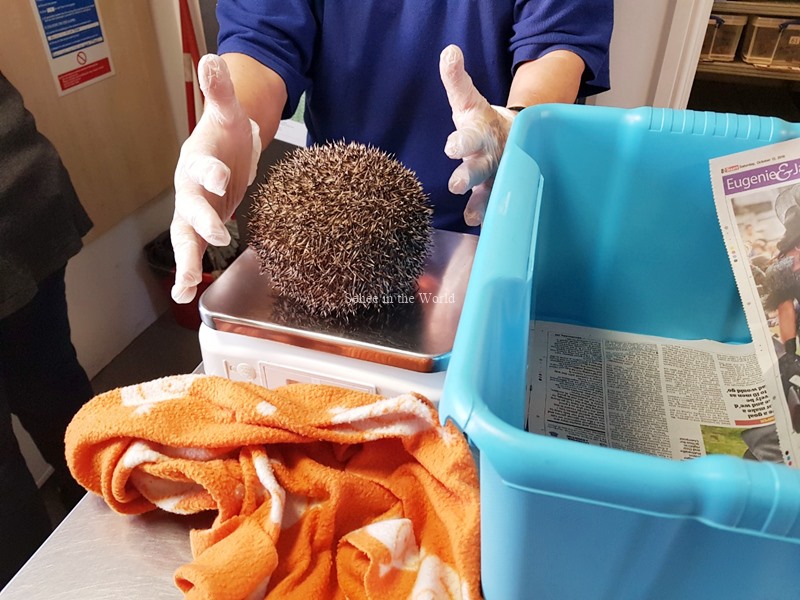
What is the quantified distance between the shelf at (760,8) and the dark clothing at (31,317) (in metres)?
2.01

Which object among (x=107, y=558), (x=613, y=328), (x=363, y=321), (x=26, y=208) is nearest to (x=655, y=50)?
(x=613, y=328)

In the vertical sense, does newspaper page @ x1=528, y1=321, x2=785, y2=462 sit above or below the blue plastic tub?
below

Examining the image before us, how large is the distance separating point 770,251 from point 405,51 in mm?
522

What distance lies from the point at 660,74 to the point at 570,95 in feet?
2.78

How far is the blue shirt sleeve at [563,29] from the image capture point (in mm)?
804

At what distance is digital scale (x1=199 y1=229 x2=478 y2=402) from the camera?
23.6 inches

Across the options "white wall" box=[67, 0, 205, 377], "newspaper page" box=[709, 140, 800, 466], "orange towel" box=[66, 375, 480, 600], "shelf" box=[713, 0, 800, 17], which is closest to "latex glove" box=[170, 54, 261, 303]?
"orange towel" box=[66, 375, 480, 600]

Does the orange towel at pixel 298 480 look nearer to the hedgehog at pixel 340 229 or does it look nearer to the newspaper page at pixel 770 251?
the hedgehog at pixel 340 229

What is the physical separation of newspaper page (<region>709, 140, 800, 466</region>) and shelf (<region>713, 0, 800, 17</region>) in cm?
176

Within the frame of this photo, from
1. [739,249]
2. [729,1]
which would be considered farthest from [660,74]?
[739,249]

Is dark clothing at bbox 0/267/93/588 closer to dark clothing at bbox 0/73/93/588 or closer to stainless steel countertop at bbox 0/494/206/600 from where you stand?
dark clothing at bbox 0/73/93/588

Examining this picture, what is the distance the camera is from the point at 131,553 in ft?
1.83

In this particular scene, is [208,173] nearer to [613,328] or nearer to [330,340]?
[330,340]

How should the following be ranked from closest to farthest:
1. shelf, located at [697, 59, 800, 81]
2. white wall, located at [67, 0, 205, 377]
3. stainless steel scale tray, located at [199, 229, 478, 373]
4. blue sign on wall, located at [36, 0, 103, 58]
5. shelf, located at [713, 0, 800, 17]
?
1. stainless steel scale tray, located at [199, 229, 478, 373]
2. blue sign on wall, located at [36, 0, 103, 58]
3. white wall, located at [67, 0, 205, 377]
4. shelf, located at [713, 0, 800, 17]
5. shelf, located at [697, 59, 800, 81]
